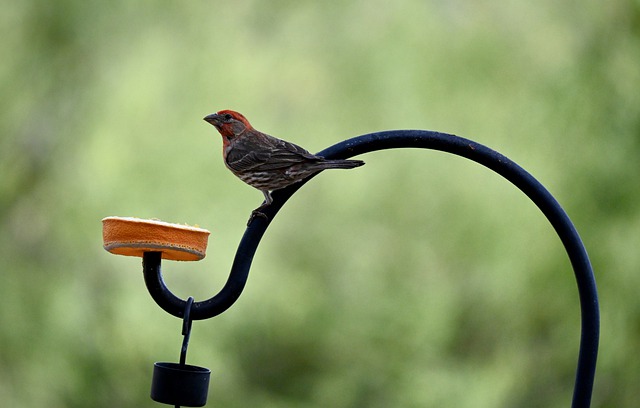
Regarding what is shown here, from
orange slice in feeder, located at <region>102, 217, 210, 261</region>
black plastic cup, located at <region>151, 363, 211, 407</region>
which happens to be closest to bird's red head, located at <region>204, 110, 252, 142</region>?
orange slice in feeder, located at <region>102, 217, 210, 261</region>

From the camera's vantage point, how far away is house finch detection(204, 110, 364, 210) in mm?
1487

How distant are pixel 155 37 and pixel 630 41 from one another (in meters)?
2.51

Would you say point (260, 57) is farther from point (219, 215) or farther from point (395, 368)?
point (395, 368)

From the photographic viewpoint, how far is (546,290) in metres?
4.28

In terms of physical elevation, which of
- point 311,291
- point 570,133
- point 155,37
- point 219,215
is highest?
point 155,37

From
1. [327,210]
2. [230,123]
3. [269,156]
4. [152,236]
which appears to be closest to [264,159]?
[269,156]

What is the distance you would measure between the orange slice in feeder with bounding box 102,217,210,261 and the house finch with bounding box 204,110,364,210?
24 cm

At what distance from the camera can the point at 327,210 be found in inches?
168

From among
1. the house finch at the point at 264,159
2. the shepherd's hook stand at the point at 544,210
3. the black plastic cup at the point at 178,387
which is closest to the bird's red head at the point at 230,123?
the house finch at the point at 264,159

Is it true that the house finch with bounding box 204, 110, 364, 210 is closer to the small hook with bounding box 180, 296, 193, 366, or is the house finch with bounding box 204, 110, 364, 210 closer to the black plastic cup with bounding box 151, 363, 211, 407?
the small hook with bounding box 180, 296, 193, 366

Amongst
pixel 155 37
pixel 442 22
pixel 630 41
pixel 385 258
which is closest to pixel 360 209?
pixel 385 258

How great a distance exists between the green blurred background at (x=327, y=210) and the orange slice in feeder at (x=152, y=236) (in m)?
2.73

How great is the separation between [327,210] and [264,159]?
2.66 metres

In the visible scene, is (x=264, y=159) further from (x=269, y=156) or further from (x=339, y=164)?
(x=339, y=164)
